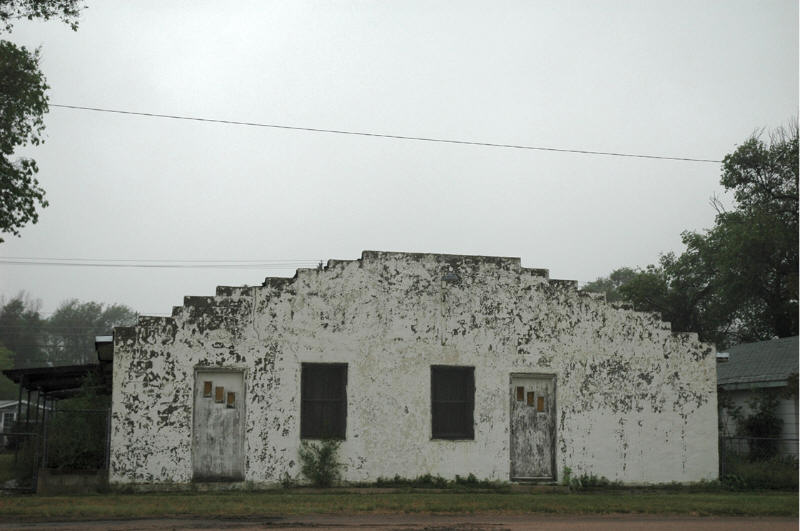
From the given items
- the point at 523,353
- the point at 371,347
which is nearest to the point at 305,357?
the point at 371,347

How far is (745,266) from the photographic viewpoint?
4241cm

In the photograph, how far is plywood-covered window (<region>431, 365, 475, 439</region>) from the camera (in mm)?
19797

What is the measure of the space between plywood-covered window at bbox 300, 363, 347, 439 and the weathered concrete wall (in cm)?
18

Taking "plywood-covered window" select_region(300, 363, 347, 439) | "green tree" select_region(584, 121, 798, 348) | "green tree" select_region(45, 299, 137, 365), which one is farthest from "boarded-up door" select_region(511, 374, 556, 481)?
"green tree" select_region(45, 299, 137, 365)

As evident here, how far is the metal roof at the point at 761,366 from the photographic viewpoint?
26328 millimetres

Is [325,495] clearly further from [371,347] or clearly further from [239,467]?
[371,347]

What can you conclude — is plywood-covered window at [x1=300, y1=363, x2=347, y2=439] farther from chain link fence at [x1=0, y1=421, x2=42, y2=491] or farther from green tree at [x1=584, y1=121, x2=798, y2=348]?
green tree at [x1=584, y1=121, x2=798, y2=348]

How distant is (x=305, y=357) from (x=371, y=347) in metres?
1.44

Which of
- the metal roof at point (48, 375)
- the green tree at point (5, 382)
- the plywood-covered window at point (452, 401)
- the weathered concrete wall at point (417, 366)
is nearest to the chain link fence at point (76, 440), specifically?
the weathered concrete wall at point (417, 366)

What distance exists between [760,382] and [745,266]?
1704cm

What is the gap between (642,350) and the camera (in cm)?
2083

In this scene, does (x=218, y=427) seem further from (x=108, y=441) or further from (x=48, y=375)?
(x=48, y=375)

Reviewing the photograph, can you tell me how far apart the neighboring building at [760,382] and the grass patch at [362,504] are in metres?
7.26

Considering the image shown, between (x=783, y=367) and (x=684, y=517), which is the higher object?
(x=783, y=367)
